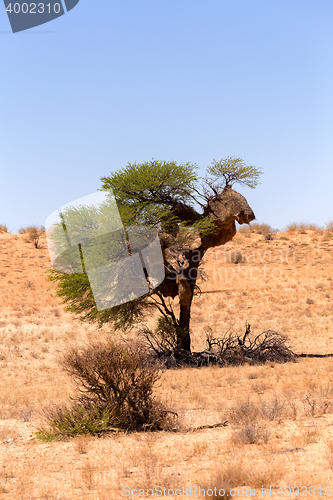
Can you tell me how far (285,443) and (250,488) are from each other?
1.79 m

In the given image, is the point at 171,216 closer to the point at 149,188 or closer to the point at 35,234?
the point at 149,188

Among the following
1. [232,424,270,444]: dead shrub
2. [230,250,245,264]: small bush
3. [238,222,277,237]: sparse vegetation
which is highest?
[238,222,277,237]: sparse vegetation

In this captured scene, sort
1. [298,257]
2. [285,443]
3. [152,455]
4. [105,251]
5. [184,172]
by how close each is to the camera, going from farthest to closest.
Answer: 1. [298,257]
2. [184,172]
3. [105,251]
4. [285,443]
5. [152,455]

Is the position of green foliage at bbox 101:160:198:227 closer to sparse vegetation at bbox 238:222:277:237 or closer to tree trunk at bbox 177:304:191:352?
tree trunk at bbox 177:304:191:352

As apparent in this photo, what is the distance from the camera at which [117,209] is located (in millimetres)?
14211

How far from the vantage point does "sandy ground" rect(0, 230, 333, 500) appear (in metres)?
4.88

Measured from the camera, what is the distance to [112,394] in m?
7.85

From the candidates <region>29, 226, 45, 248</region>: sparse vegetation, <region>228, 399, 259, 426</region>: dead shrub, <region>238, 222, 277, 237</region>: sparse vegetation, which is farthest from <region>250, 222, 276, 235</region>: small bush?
<region>228, 399, 259, 426</region>: dead shrub

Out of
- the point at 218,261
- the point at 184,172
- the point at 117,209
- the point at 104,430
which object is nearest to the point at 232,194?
the point at 184,172

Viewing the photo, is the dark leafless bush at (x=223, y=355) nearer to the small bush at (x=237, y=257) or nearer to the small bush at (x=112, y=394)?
the small bush at (x=112, y=394)

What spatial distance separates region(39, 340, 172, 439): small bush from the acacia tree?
6714 millimetres

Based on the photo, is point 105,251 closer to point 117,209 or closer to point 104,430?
point 117,209

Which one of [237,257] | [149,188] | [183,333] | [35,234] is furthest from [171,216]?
[35,234]

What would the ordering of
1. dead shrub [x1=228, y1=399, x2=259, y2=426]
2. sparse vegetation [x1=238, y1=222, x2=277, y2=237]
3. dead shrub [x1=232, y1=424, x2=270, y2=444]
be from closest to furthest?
dead shrub [x1=232, y1=424, x2=270, y2=444] < dead shrub [x1=228, y1=399, x2=259, y2=426] < sparse vegetation [x1=238, y1=222, x2=277, y2=237]
